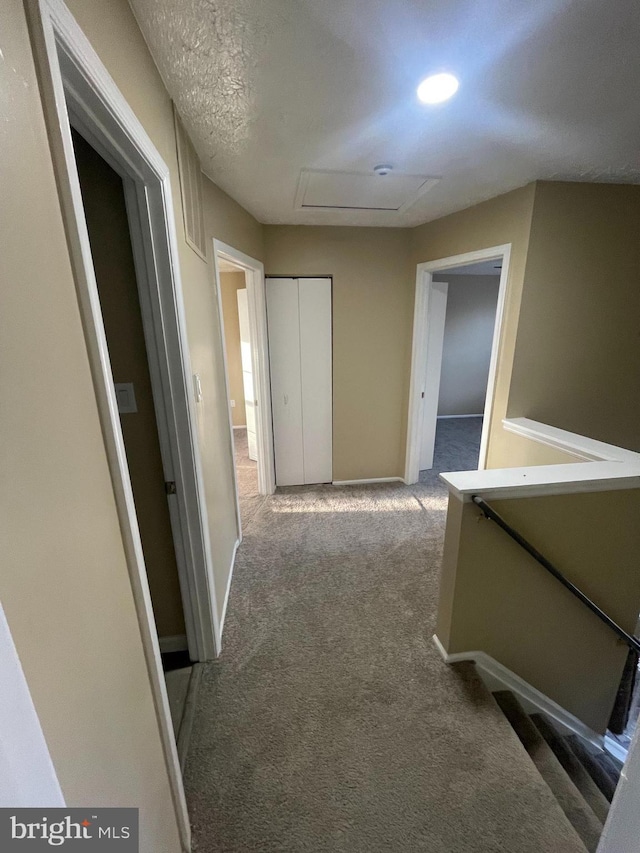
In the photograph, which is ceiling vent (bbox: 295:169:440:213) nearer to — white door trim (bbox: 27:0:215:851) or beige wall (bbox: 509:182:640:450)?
beige wall (bbox: 509:182:640:450)

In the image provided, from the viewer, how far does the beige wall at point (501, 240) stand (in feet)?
6.75

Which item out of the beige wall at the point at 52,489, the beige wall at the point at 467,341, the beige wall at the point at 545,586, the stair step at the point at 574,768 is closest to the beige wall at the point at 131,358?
the beige wall at the point at 52,489

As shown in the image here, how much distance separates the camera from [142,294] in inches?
50.3

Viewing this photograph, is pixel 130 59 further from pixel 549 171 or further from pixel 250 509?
pixel 250 509

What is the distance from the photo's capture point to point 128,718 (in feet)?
2.38

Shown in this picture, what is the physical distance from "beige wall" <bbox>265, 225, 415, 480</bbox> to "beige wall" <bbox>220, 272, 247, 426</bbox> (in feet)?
5.23

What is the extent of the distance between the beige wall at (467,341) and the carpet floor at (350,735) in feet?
14.3

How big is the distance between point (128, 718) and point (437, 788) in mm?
1153

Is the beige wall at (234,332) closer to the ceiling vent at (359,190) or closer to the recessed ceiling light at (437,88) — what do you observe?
the ceiling vent at (359,190)

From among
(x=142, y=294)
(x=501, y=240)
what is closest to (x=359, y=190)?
(x=501, y=240)

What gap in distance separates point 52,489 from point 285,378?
2688 millimetres

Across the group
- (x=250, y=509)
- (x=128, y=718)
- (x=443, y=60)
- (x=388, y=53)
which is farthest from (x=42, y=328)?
(x=250, y=509)

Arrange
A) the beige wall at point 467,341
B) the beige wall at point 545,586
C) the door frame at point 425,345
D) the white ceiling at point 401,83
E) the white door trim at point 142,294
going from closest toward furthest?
1. the white door trim at point 142,294
2. the white ceiling at point 401,83
3. the beige wall at point 545,586
4. the door frame at point 425,345
5. the beige wall at point 467,341

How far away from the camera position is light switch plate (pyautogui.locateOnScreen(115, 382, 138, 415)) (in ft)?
4.55
